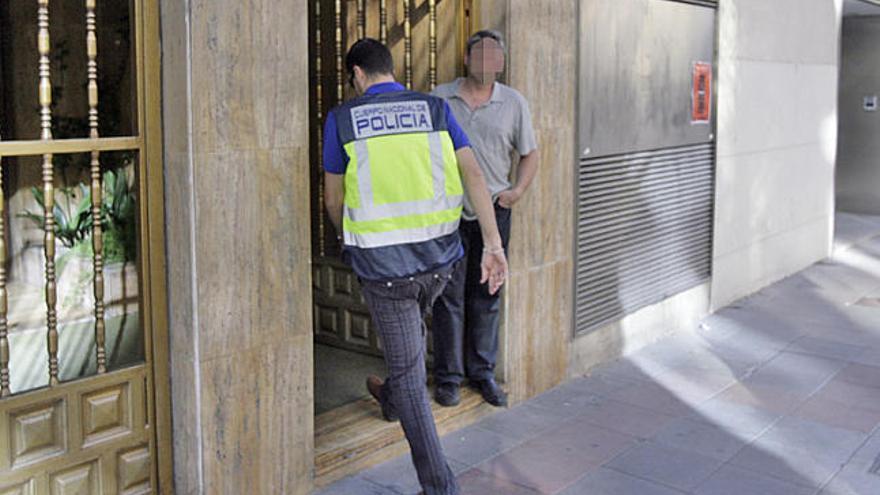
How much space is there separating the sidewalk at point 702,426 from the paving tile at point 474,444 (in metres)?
0.01

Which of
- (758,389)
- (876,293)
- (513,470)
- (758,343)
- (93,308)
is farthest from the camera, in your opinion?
(876,293)

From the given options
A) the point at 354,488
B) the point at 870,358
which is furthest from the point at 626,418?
the point at 870,358

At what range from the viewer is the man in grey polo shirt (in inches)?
216

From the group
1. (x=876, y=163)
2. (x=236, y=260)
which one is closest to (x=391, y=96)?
(x=236, y=260)

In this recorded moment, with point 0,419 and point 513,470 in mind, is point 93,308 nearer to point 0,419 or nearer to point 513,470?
point 0,419

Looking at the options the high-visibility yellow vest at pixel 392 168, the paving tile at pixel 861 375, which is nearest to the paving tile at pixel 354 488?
the high-visibility yellow vest at pixel 392 168

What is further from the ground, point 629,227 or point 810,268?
point 629,227

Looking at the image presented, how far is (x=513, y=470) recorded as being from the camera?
5012mm

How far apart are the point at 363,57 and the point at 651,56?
3.50m

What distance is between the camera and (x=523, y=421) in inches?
225

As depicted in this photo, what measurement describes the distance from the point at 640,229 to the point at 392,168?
3.54 m

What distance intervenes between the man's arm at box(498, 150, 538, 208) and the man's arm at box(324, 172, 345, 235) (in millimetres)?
1458

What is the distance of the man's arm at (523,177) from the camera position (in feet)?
18.2

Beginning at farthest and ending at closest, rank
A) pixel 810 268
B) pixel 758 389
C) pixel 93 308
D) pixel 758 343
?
pixel 810 268
pixel 758 343
pixel 758 389
pixel 93 308
